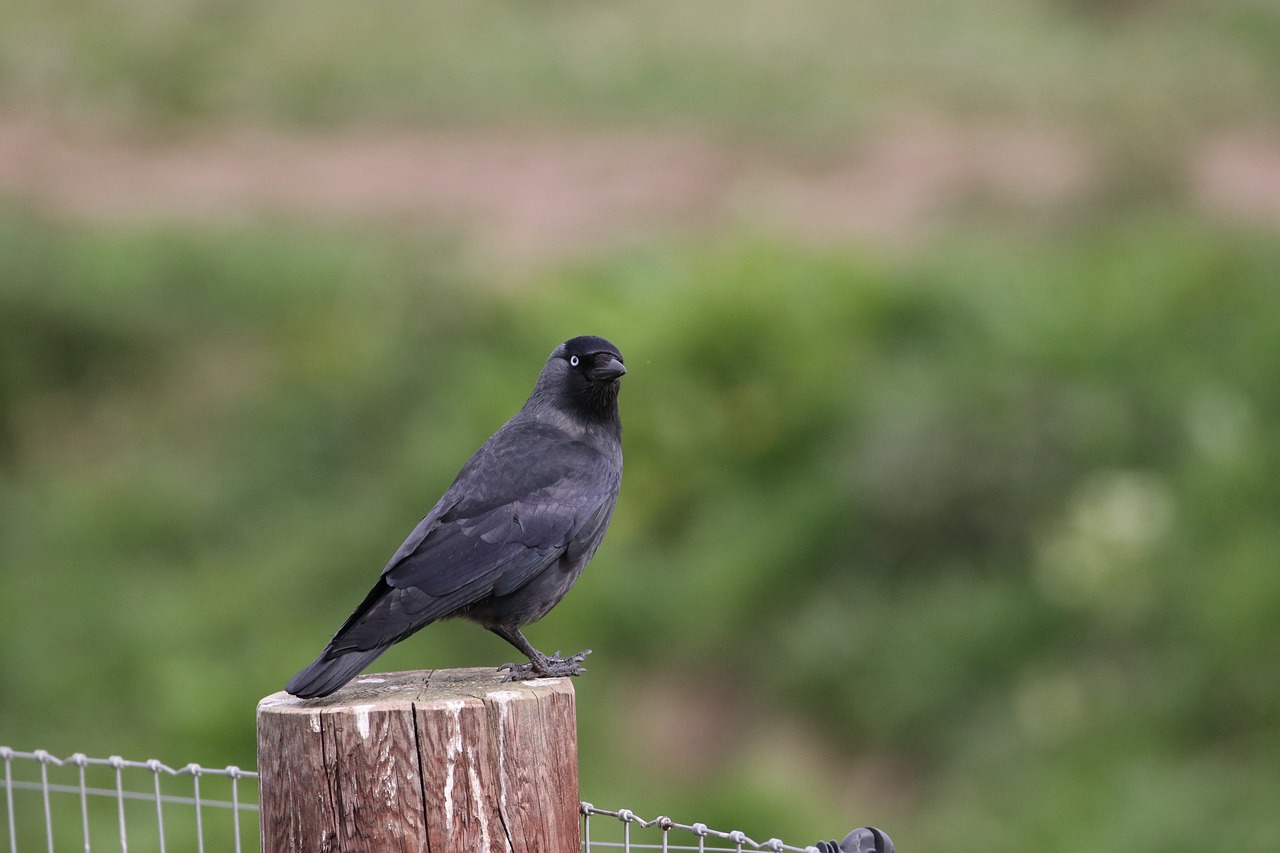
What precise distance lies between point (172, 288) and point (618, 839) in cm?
816

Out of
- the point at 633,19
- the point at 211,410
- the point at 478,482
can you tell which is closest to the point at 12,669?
the point at 211,410

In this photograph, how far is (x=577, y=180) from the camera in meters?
15.0

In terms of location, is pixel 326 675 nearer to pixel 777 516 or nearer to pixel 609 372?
pixel 609 372

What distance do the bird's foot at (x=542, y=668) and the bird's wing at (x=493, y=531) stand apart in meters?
0.20

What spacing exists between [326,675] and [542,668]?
0.74m

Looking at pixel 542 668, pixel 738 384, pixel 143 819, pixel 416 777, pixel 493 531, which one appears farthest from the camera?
pixel 738 384

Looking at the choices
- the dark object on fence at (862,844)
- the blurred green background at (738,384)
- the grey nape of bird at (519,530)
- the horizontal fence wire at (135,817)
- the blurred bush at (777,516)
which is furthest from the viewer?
the blurred green background at (738,384)

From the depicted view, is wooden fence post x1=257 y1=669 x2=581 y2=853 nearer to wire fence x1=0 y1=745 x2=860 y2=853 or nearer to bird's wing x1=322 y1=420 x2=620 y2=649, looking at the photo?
bird's wing x1=322 y1=420 x2=620 y2=649

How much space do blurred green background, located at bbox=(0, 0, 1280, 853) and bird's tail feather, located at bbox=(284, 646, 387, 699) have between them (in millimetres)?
4103

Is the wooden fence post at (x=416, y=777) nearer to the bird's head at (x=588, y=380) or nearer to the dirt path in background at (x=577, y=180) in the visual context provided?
the bird's head at (x=588, y=380)

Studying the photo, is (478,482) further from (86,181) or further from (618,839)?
(86,181)

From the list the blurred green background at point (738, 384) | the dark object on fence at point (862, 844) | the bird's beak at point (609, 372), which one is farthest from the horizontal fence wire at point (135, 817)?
the dark object on fence at point (862, 844)

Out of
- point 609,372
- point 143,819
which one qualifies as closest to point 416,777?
point 609,372

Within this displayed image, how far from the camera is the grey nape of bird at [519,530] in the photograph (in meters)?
3.45
